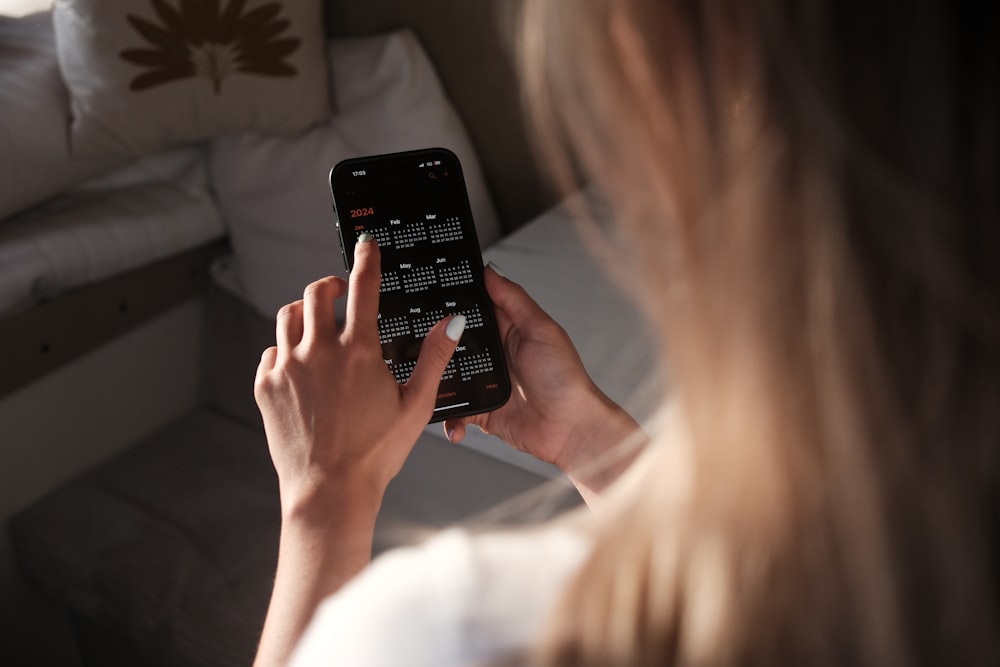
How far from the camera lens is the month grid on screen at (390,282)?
0.83 meters

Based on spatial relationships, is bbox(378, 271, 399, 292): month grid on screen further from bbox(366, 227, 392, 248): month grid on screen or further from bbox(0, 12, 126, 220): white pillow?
bbox(0, 12, 126, 220): white pillow

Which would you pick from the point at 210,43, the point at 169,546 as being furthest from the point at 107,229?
the point at 169,546

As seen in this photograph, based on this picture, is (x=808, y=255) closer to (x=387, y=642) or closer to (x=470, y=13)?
(x=387, y=642)

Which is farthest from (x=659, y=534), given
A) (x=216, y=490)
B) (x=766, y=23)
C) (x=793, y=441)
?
(x=216, y=490)

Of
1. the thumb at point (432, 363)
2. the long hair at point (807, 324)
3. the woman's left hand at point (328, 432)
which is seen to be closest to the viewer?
the long hair at point (807, 324)

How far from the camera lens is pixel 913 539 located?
1.06 feet

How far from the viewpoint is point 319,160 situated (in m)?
1.30

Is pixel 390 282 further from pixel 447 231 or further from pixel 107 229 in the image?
pixel 107 229

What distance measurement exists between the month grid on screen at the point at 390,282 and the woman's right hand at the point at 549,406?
Result: 9 centimetres

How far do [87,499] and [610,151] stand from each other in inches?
36.9

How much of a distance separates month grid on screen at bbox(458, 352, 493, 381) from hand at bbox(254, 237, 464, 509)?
0.58 ft

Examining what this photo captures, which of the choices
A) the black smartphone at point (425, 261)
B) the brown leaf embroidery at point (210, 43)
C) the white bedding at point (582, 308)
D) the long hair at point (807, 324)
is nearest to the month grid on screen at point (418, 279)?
the black smartphone at point (425, 261)

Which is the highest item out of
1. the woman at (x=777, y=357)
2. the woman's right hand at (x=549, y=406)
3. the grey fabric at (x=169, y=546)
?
the woman at (x=777, y=357)

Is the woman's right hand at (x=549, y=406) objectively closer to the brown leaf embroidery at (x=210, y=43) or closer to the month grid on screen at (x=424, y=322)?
the month grid on screen at (x=424, y=322)
